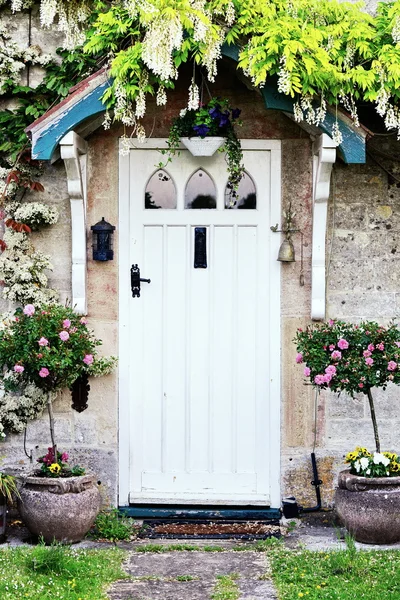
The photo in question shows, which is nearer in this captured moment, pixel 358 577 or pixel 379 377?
pixel 358 577

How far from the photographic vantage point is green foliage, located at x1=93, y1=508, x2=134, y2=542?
21.2 feet

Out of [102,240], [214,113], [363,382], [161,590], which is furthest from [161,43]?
[161,590]

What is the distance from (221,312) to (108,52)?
79.9 inches

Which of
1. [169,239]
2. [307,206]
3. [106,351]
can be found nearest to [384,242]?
[307,206]

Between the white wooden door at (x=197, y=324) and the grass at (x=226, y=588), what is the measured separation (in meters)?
1.49

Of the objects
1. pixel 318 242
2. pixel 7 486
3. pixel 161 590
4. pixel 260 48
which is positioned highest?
pixel 260 48

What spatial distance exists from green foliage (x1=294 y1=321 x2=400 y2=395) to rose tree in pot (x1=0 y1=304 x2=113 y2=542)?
1507 mm

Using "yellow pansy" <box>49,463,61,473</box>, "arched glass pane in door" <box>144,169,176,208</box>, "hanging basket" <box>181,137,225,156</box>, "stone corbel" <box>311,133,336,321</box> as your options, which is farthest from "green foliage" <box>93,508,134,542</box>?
"hanging basket" <box>181,137,225,156</box>

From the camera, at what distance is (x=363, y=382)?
20.3 feet

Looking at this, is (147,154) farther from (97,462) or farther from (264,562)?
(264,562)

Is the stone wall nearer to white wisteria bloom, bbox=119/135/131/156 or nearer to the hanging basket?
white wisteria bloom, bbox=119/135/131/156

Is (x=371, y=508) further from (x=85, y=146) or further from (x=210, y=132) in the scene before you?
(x=85, y=146)

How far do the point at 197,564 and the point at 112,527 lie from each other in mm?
873

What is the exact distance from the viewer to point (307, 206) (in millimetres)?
7043
